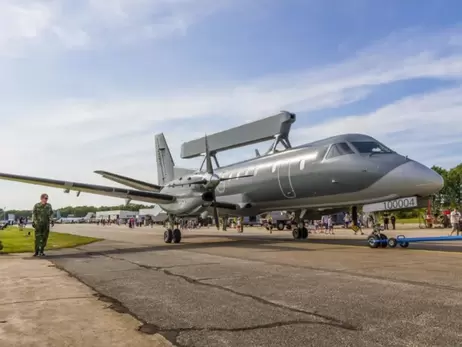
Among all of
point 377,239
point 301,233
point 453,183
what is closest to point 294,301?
point 377,239

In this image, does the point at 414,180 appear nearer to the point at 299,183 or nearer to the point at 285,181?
the point at 299,183

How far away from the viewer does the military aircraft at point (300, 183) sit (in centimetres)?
1334

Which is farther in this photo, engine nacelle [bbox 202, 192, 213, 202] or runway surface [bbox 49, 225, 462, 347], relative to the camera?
engine nacelle [bbox 202, 192, 213, 202]

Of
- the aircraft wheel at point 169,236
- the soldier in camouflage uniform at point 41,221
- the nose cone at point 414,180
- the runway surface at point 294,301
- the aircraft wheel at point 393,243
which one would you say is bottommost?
the runway surface at point 294,301

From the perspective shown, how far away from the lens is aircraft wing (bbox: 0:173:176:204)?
57.4 feet

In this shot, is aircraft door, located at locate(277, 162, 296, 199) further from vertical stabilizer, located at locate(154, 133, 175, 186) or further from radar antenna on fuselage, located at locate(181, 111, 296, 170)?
vertical stabilizer, located at locate(154, 133, 175, 186)

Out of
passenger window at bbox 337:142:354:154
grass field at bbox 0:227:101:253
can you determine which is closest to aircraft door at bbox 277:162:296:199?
passenger window at bbox 337:142:354:154

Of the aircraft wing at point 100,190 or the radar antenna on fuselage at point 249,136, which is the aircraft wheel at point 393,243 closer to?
the aircraft wing at point 100,190

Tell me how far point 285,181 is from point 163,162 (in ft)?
41.4

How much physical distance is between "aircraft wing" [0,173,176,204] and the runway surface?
368 inches

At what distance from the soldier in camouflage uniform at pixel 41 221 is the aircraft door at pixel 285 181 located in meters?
9.07

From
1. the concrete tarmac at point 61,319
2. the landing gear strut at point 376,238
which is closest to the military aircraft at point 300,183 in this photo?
the landing gear strut at point 376,238

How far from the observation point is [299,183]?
16.9 metres

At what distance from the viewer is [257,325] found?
4355mm
